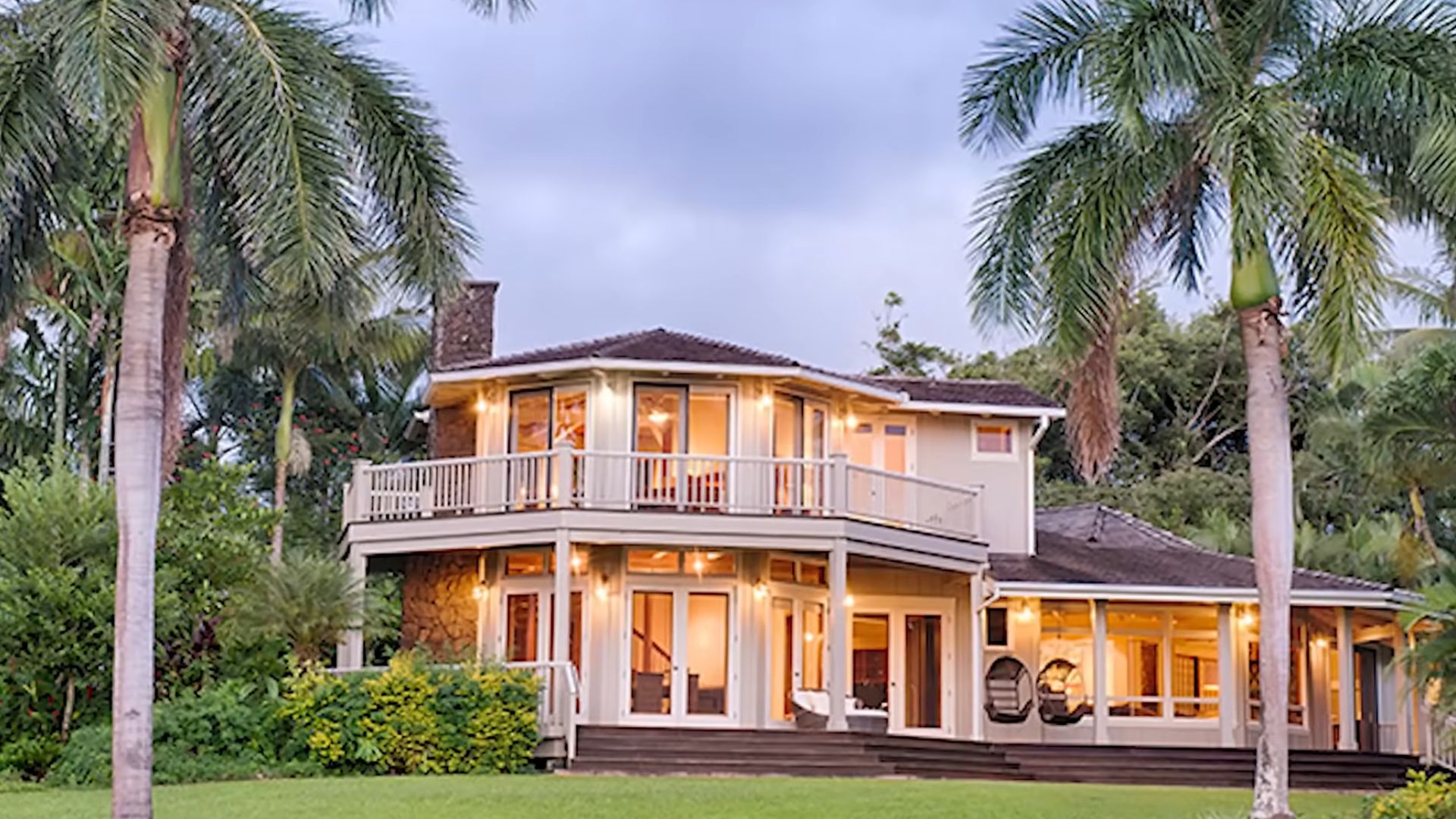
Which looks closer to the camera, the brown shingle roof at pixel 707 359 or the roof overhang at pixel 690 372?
the roof overhang at pixel 690 372

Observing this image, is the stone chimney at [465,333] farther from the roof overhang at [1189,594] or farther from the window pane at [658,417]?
the roof overhang at [1189,594]

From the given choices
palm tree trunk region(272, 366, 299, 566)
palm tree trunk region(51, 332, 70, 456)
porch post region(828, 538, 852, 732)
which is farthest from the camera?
palm tree trunk region(272, 366, 299, 566)

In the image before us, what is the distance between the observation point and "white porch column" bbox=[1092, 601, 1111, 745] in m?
25.8

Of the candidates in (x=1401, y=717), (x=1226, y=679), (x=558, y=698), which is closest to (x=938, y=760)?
(x=558, y=698)

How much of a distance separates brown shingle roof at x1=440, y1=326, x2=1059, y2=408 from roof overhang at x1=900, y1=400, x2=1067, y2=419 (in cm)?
10

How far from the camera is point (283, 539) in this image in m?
39.1

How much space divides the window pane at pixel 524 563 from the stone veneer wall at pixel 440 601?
0.69m

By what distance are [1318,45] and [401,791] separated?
10733 millimetres

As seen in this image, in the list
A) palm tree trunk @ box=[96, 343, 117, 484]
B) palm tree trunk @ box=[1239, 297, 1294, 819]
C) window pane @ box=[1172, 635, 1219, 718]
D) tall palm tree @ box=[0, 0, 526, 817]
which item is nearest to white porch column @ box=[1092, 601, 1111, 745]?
window pane @ box=[1172, 635, 1219, 718]

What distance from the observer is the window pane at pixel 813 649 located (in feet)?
86.1

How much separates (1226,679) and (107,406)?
1876 cm

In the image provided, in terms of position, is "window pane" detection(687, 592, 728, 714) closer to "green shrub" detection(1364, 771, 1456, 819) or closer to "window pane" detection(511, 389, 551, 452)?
"window pane" detection(511, 389, 551, 452)

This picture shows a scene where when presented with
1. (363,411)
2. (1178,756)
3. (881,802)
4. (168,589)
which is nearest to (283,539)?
(363,411)

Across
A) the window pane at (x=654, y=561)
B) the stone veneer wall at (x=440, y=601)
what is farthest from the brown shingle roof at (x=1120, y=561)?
the stone veneer wall at (x=440, y=601)
